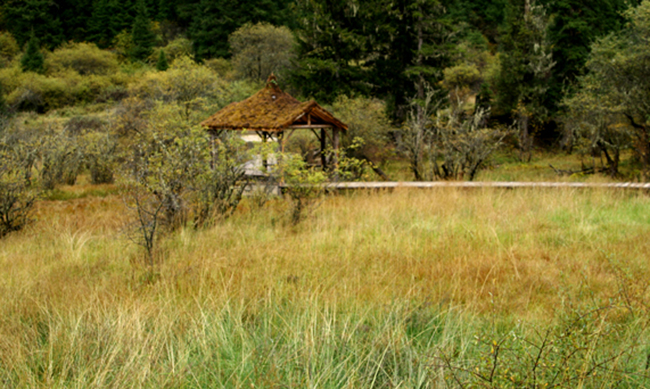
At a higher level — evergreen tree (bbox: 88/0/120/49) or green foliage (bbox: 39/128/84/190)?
evergreen tree (bbox: 88/0/120/49)

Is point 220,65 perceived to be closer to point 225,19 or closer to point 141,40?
point 225,19

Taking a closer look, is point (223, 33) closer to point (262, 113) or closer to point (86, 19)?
point (86, 19)

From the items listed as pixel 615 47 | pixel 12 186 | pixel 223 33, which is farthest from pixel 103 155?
pixel 223 33

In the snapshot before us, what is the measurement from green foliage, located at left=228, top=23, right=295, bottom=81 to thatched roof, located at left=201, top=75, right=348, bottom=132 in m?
24.0

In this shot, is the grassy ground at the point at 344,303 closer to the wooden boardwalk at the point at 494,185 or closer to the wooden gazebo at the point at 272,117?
the wooden boardwalk at the point at 494,185

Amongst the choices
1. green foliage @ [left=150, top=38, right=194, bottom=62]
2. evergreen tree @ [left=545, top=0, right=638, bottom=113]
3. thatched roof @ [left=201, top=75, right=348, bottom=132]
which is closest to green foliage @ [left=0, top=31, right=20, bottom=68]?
green foliage @ [left=150, top=38, right=194, bottom=62]

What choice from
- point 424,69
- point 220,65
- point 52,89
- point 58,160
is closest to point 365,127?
point 424,69

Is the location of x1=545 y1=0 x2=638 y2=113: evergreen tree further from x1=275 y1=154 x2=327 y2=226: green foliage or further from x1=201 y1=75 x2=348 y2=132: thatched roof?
x1=275 y1=154 x2=327 y2=226: green foliage

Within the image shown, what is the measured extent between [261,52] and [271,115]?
90.2 ft

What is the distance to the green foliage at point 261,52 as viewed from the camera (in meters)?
39.4

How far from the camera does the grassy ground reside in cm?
241

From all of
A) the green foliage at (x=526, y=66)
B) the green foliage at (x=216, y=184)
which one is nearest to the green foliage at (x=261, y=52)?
the green foliage at (x=526, y=66)

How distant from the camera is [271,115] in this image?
46.9 ft

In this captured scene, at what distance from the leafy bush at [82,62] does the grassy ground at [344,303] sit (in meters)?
43.2
